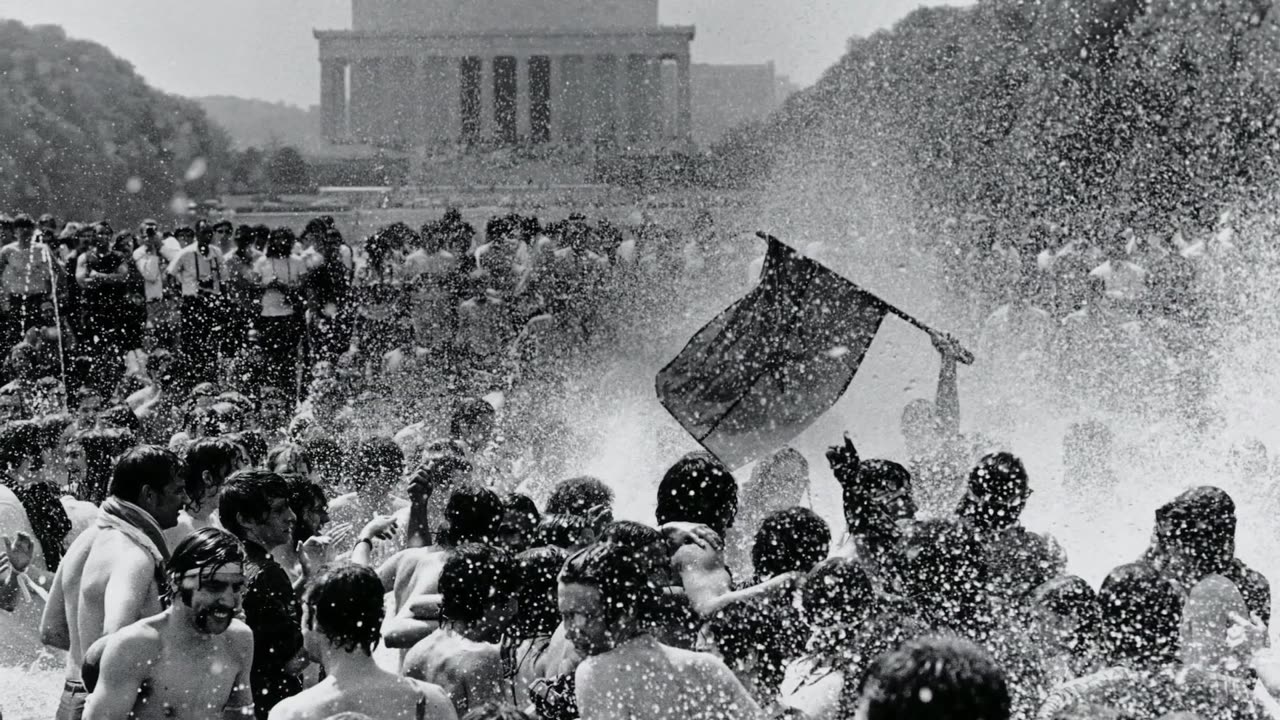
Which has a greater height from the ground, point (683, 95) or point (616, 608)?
point (683, 95)

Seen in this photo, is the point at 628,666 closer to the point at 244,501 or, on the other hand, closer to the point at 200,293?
the point at 244,501

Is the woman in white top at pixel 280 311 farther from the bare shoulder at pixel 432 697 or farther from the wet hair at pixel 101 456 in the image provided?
the bare shoulder at pixel 432 697

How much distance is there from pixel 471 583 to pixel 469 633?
15 centimetres

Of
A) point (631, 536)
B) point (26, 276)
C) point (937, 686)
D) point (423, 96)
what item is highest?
point (423, 96)

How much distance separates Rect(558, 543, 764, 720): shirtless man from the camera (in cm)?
391

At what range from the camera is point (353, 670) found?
4.26m

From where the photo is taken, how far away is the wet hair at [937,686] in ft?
9.36

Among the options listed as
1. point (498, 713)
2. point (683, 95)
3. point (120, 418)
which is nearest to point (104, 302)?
point (120, 418)

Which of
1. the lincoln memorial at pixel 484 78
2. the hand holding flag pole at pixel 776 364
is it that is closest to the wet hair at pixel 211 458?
the hand holding flag pole at pixel 776 364

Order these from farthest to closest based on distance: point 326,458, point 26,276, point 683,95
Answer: point 683,95
point 26,276
point 326,458

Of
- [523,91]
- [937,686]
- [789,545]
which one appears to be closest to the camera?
[937,686]

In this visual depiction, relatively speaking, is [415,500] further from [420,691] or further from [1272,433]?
[1272,433]

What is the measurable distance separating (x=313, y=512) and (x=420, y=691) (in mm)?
2240

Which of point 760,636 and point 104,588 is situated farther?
point 104,588
